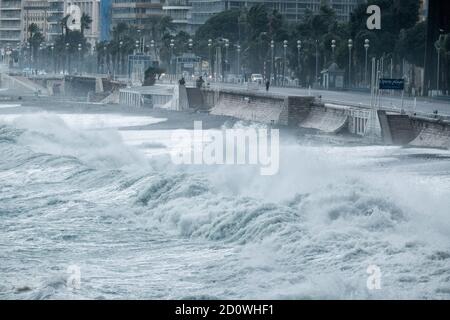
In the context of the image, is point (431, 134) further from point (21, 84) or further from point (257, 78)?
point (21, 84)

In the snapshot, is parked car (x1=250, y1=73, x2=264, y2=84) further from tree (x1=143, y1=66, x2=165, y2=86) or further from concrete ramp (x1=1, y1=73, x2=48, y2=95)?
concrete ramp (x1=1, y1=73, x2=48, y2=95)

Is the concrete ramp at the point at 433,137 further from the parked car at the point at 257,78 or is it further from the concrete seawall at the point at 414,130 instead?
the parked car at the point at 257,78

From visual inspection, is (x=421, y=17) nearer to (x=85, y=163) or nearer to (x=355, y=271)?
(x=85, y=163)

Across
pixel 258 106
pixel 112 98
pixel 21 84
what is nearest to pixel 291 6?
pixel 21 84

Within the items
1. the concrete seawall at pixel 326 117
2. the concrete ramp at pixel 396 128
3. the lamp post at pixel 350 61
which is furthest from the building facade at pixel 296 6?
the concrete ramp at pixel 396 128

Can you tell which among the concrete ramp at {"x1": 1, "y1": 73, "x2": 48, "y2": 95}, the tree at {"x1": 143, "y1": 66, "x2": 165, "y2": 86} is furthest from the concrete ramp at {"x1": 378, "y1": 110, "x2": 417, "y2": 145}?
the concrete ramp at {"x1": 1, "y1": 73, "x2": 48, "y2": 95}
